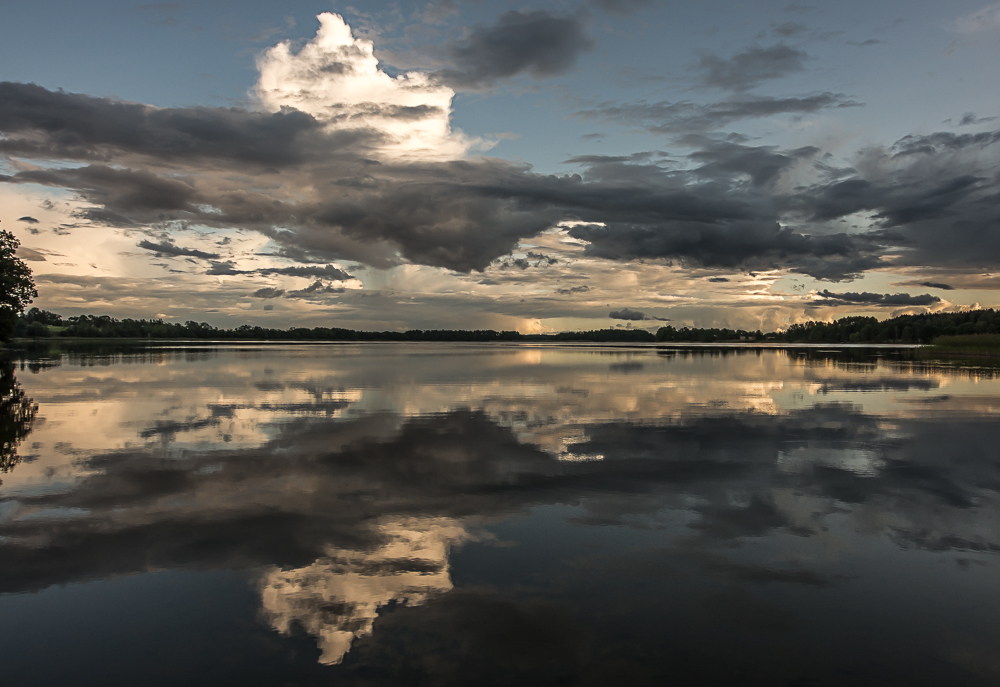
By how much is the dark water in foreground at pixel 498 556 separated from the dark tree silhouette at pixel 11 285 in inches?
2612

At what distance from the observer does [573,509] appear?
10961 millimetres

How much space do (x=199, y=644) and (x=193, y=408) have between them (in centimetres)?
2009

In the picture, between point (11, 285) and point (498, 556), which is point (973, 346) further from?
point (11, 285)

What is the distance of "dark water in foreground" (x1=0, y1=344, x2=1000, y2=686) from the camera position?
6113 millimetres

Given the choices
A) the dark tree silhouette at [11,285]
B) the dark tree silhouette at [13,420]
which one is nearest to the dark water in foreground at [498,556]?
the dark tree silhouette at [13,420]

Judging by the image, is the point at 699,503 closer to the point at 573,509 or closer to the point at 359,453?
the point at 573,509

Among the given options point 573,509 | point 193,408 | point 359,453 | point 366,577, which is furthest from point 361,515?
point 193,408

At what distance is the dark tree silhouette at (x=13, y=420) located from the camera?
1525 centimetres

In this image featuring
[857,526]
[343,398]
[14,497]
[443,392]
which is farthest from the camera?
[443,392]

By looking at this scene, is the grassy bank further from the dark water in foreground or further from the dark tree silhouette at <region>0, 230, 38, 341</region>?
the dark tree silhouette at <region>0, 230, 38, 341</region>

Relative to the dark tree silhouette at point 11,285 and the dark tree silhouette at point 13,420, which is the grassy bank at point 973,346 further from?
the dark tree silhouette at point 11,285

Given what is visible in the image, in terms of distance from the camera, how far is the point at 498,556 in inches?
341

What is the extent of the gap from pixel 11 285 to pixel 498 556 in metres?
84.0

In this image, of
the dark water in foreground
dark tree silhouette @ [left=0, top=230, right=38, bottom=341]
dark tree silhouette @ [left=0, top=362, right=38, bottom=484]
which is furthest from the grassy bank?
dark tree silhouette @ [left=0, top=230, right=38, bottom=341]
